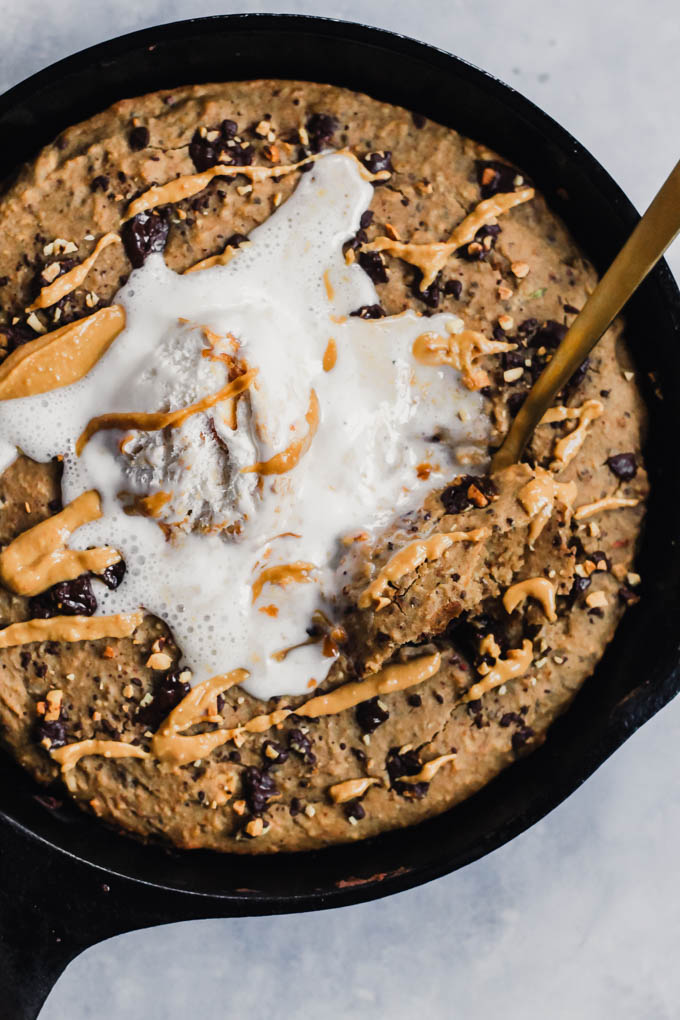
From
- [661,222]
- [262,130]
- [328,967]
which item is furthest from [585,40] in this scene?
[328,967]

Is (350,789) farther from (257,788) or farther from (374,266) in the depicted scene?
(374,266)

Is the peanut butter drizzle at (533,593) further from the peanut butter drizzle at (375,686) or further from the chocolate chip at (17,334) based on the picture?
the chocolate chip at (17,334)

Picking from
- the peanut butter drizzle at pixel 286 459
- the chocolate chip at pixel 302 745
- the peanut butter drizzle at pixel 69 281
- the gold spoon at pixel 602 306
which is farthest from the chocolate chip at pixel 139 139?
the chocolate chip at pixel 302 745

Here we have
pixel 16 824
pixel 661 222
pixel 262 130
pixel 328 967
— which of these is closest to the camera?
pixel 661 222

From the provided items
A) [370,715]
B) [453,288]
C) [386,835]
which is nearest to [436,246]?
[453,288]

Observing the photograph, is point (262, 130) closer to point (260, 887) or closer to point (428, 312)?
point (428, 312)
